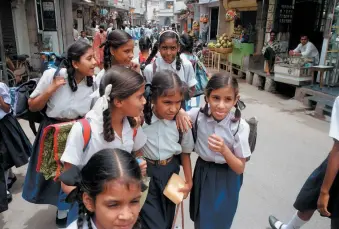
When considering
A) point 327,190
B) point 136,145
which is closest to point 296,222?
point 327,190

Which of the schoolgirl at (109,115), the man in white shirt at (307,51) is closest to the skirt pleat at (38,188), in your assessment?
the schoolgirl at (109,115)

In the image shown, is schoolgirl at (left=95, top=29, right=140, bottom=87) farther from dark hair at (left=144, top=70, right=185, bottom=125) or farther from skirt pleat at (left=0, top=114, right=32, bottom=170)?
skirt pleat at (left=0, top=114, right=32, bottom=170)

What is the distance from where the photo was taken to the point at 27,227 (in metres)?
2.71

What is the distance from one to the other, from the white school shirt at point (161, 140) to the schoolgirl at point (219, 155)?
0.56ft

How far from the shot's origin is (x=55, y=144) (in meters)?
1.67

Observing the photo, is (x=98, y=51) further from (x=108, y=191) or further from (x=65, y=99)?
(x=108, y=191)

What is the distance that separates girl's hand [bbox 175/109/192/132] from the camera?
1767 mm

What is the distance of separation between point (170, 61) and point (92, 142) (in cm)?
162

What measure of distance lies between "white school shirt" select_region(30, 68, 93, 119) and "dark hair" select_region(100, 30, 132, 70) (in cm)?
45

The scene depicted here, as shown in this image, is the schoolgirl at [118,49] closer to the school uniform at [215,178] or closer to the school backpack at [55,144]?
the school backpack at [55,144]

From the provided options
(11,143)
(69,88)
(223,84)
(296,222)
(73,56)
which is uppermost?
(73,56)

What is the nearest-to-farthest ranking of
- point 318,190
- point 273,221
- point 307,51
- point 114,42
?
point 318,190, point 114,42, point 273,221, point 307,51

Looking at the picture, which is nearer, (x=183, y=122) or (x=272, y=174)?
(x=183, y=122)

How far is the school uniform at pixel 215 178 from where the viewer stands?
5.97 feet
